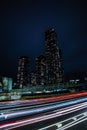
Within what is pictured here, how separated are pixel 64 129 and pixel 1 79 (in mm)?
69100

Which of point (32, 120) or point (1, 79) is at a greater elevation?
point (1, 79)

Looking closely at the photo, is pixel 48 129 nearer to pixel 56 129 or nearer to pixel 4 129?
pixel 56 129

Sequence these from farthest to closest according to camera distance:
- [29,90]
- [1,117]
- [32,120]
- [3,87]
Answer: [29,90] < [3,87] < [1,117] < [32,120]

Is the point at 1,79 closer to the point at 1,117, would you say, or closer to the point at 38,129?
the point at 1,117

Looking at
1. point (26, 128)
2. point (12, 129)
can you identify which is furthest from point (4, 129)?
point (26, 128)

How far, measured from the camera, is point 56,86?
398 feet

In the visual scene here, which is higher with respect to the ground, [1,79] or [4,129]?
[1,79]

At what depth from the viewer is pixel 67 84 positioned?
415 ft

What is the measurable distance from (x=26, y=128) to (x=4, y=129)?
4.31ft

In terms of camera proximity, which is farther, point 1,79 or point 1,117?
point 1,79

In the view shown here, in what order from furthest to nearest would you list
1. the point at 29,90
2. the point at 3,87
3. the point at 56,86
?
the point at 56,86
the point at 29,90
the point at 3,87

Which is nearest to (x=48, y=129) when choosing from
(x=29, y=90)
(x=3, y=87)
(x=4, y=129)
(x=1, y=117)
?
(x=4, y=129)

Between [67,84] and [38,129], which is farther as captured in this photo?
[67,84]

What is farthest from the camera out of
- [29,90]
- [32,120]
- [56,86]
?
[56,86]
